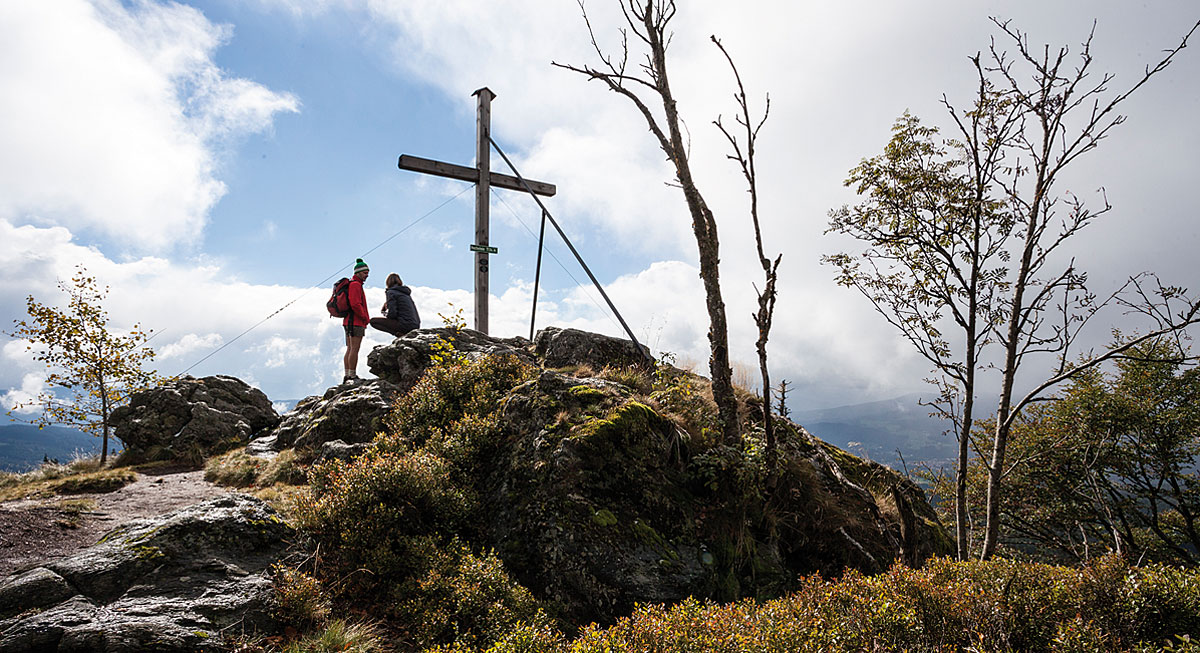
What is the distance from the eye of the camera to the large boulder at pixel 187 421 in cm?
1273

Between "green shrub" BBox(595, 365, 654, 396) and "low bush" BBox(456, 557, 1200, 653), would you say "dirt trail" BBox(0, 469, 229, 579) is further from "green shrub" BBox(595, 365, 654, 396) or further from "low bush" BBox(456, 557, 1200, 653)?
"green shrub" BBox(595, 365, 654, 396)

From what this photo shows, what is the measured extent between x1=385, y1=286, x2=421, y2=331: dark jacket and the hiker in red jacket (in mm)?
697

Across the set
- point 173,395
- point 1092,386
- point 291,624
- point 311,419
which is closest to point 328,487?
point 291,624

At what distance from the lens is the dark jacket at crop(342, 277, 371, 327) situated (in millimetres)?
13625

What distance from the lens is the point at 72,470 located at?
11.8m

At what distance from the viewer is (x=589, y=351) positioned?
11.8 metres

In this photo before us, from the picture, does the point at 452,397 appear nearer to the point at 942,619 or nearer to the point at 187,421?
the point at 942,619

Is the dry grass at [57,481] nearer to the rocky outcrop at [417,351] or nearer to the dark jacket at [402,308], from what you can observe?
the rocky outcrop at [417,351]

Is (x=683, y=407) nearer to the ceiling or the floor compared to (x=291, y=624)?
nearer to the ceiling

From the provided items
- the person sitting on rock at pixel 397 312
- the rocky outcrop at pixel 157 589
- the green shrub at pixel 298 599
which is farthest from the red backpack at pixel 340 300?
the green shrub at pixel 298 599

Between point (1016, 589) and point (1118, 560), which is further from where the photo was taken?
point (1118, 560)

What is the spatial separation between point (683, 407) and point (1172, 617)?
18.7 feet

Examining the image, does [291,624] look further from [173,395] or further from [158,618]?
[173,395]

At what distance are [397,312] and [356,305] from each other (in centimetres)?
113
